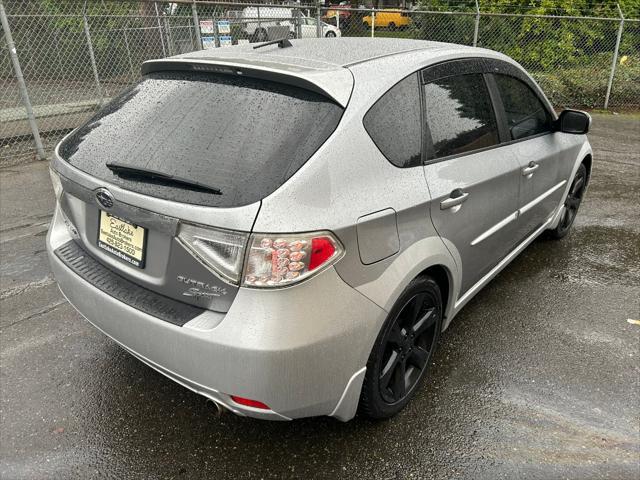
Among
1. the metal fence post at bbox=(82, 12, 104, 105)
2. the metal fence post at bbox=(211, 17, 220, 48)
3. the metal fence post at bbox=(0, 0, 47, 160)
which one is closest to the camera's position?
the metal fence post at bbox=(0, 0, 47, 160)

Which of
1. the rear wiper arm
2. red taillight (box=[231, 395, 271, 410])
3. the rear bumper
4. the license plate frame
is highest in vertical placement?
the rear wiper arm

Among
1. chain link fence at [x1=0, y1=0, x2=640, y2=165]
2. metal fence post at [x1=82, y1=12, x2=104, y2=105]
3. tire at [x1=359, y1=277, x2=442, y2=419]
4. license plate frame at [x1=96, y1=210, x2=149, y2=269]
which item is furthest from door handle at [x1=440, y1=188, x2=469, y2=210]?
metal fence post at [x1=82, y1=12, x2=104, y2=105]

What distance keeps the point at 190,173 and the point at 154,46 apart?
30.2 feet

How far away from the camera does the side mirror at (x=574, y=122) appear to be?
3.45 meters

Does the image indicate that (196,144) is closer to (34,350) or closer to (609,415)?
(34,350)

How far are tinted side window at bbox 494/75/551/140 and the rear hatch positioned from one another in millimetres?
1592

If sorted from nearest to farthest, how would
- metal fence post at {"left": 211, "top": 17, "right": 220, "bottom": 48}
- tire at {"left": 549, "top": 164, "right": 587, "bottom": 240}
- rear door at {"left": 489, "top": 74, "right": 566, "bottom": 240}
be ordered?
rear door at {"left": 489, "top": 74, "right": 566, "bottom": 240} < tire at {"left": 549, "top": 164, "right": 587, "bottom": 240} < metal fence post at {"left": 211, "top": 17, "right": 220, "bottom": 48}

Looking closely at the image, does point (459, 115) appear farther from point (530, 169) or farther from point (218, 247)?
point (218, 247)

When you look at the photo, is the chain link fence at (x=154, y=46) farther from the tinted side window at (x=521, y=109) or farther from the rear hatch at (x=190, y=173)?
the rear hatch at (x=190, y=173)

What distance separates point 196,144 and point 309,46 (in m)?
1.03

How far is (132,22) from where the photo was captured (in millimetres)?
9875

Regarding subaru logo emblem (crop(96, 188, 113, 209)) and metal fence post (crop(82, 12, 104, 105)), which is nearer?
subaru logo emblem (crop(96, 188, 113, 209))

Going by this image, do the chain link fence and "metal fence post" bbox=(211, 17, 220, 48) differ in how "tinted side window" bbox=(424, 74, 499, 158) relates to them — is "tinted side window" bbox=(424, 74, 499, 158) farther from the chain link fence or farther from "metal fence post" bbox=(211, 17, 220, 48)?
"metal fence post" bbox=(211, 17, 220, 48)

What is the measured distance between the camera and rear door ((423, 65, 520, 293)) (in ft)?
7.83
